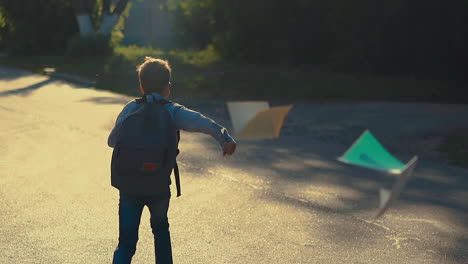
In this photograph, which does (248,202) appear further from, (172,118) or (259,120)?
(259,120)

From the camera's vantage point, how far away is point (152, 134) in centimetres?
421

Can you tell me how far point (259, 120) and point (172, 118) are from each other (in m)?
1.12

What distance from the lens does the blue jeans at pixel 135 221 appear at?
436 cm

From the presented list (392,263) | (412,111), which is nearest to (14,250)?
(392,263)

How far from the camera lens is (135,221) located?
439 cm

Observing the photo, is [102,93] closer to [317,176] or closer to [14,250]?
[317,176]

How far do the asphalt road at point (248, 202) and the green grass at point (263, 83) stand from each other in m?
4.83

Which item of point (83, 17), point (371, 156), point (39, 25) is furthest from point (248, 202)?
point (39, 25)

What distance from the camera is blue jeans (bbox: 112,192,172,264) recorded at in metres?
4.36

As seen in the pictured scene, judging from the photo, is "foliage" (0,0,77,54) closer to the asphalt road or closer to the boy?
the asphalt road

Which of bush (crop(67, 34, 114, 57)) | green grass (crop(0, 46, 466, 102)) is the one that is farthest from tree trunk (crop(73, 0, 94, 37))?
green grass (crop(0, 46, 466, 102))

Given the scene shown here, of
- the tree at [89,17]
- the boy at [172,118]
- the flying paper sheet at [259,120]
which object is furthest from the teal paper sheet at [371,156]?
the tree at [89,17]

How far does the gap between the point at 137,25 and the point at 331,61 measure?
3780 centimetres

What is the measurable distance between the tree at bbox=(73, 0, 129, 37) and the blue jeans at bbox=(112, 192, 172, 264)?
1066 inches
